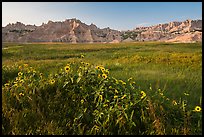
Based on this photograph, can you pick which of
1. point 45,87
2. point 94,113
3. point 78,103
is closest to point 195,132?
point 94,113

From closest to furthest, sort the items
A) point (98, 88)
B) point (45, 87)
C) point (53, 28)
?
point (98, 88), point (45, 87), point (53, 28)

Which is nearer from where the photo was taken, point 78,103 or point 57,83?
point 78,103

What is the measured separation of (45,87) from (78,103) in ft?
3.26

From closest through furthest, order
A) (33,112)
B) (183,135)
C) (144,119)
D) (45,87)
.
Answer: (183,135), (144,119), (33,112), (45,87)

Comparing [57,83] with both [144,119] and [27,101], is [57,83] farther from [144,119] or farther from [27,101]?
[144,119]

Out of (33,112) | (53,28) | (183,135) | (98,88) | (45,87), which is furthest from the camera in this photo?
(53,28)

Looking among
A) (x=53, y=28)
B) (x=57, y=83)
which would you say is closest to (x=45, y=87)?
(x=57, y=83)

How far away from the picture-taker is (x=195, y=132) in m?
4.62

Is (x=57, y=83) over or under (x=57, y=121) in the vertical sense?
over

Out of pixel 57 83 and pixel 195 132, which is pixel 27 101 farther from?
pixel 195 132

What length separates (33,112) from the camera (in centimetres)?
508

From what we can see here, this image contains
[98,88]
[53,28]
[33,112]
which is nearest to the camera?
[33,112]

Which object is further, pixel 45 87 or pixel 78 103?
pixel 45 87

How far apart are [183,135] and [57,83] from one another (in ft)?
9.56
